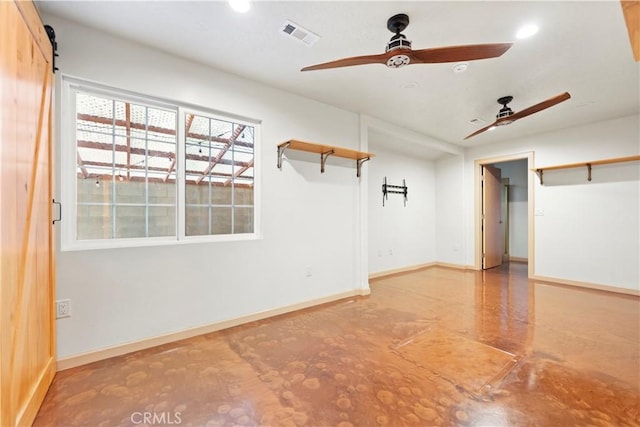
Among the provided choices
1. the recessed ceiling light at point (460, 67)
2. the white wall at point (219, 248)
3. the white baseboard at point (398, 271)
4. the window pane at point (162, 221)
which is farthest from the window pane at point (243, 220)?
the white baseboard at point (398, 271)

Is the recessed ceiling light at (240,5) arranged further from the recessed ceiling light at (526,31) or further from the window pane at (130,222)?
the recessed ceiling light at (526,31)

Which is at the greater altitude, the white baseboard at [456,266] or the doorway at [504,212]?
the doorway at [504,212]

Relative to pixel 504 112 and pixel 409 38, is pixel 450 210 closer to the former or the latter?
pixel 504 112

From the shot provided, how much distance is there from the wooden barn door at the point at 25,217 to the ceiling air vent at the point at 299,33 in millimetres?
1509

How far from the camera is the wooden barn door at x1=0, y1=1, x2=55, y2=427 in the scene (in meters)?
1.24

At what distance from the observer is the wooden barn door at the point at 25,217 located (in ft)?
4.07

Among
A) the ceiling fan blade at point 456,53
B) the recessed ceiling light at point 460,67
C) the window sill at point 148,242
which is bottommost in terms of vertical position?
the window sill at point 148,242

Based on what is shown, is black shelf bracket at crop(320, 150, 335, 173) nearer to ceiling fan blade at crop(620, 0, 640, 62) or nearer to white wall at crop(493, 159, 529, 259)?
ceiling fan blade at crop(620, 0, 640, 62)

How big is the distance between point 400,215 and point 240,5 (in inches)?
179

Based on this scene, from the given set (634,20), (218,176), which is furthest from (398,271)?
(634,20)

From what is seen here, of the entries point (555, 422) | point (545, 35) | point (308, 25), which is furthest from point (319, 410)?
point (545, 35)

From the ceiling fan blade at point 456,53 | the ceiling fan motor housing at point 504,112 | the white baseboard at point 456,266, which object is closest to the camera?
the ceiling fan blade at point 456,53

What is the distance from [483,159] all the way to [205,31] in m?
5.37

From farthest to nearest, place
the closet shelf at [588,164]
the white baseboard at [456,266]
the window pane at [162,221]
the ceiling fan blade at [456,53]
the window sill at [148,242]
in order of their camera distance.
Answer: the white baseboard at [456,266] < the closet shelf at [588,164] < the window pane at [162,221] < the window sill at [148,242] < the ceiling fan blade at [456,53]
